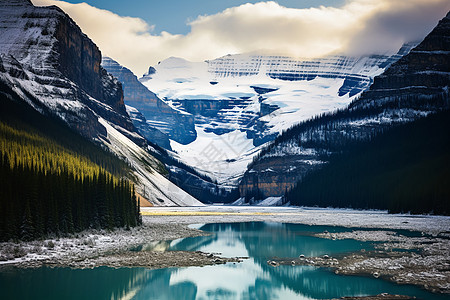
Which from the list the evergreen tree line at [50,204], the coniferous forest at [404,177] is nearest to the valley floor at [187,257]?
the evergreen tree line at [50,204]

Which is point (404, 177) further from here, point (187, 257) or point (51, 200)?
point (51, 200)

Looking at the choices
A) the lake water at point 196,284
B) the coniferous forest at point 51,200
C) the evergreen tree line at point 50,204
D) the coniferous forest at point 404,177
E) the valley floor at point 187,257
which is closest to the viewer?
the lake water at point 196,284

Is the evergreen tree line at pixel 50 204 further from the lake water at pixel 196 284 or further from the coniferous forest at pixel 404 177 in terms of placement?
the coniferous forest at pixel 404 177

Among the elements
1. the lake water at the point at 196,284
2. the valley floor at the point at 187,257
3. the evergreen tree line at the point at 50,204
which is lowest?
the lake water at the point at 196,284

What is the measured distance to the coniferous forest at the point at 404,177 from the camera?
112 m

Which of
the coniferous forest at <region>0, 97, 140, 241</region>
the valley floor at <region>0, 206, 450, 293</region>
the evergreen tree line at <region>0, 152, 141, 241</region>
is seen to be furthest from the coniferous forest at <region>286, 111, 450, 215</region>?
the evergreen tree line at <region>0, 152, 141, 241</region>

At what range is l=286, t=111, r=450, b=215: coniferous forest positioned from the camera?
369ft

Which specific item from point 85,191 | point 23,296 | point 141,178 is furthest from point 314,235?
point 141,178

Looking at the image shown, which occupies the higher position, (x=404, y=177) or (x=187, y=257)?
(x=404, y=177)

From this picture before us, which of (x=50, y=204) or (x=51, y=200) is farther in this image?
(x=51, y=200)

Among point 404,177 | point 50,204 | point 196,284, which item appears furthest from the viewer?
point 404,177

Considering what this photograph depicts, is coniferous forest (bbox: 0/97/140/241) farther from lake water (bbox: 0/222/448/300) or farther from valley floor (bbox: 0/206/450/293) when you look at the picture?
lake water (bbox: 0/222/448/300)

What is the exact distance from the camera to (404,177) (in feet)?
461

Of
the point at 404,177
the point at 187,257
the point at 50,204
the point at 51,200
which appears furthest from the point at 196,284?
the point at 404,177
